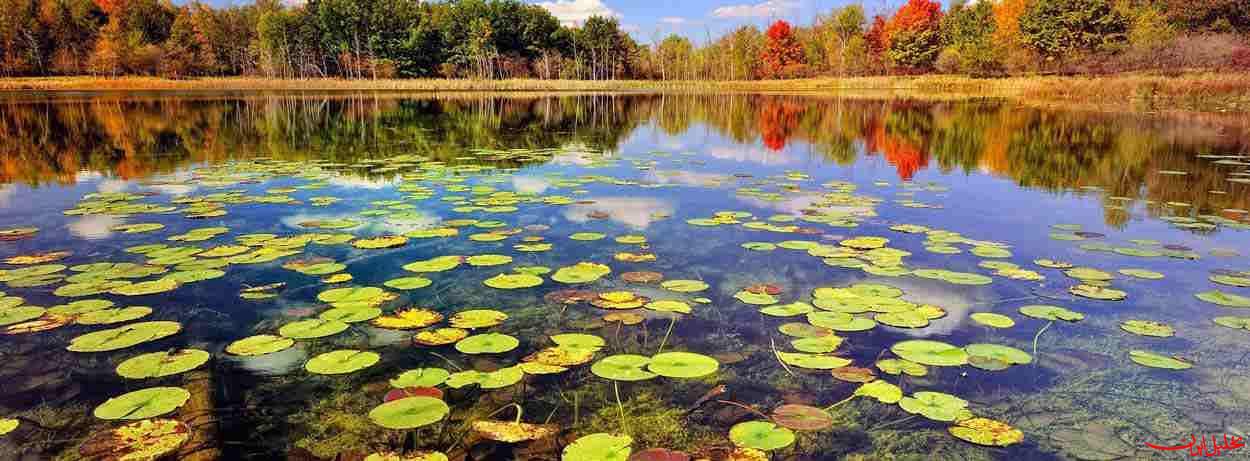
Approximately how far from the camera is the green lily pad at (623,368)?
2645 millimetres

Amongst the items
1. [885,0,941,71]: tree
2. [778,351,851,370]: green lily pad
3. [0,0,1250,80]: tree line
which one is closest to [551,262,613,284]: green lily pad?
[778,351,851,370]: green lily pad

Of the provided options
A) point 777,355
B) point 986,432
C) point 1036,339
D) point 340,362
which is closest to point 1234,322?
point 1036,339

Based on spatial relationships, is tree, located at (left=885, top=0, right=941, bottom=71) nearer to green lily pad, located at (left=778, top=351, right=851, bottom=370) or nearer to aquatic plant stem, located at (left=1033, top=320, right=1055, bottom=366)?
aquatic plant stem, located at (left=1033, top=320, right=1055, bottom=366)

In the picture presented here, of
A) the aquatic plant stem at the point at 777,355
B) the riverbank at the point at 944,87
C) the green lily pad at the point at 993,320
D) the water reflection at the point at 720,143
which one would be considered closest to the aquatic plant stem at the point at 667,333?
the aquatic plant stem at the point at 777,355

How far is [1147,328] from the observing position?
3320mm

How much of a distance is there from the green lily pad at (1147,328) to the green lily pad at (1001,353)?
787 millimetres

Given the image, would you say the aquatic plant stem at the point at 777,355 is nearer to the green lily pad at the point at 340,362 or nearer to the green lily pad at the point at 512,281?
the green lily pad at the point at 512,281

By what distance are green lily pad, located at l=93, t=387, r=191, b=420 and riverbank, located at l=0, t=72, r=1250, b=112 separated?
2750cm

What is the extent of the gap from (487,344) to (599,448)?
41.1 inches

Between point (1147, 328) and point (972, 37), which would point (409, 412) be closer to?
point (1147, 328)

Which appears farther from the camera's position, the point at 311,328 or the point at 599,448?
the point at 311,328

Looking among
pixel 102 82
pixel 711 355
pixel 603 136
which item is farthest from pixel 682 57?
pixel 711 355

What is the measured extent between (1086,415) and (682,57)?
252 ft

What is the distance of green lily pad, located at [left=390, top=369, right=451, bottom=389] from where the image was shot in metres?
2.57
